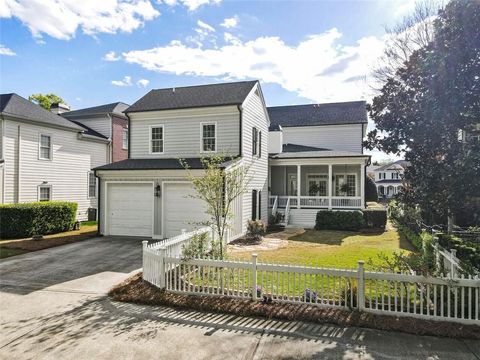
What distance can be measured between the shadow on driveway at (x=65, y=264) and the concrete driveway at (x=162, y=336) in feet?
2.24

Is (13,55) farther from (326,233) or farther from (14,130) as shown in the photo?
(326,233)

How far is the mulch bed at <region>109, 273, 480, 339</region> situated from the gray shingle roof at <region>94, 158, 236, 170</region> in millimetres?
6854

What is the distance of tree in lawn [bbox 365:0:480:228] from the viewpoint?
245 inches

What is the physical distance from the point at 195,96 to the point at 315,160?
8.27 metres

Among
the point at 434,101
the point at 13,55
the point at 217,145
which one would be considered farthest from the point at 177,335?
the point at 13,55

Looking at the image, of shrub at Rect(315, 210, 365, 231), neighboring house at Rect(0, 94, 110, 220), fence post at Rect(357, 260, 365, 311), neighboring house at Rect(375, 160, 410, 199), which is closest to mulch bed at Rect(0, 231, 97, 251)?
neighboring house at Rect(0, 94, 110, 220)

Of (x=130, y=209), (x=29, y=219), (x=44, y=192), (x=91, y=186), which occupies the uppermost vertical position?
(x=91, y=186)

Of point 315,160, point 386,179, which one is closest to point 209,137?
point 315,160

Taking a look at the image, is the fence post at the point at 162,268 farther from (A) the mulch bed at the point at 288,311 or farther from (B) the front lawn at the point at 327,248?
(B) the front lawn at the point at 327,248

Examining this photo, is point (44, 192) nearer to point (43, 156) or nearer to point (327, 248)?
point (43, 156)

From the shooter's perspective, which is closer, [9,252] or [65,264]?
[65,264]

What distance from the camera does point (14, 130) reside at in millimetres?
17156

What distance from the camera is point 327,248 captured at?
41.6 feet

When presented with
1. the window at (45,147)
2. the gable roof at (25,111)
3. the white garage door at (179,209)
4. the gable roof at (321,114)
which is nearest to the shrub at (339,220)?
the white garage door at (179,209)
